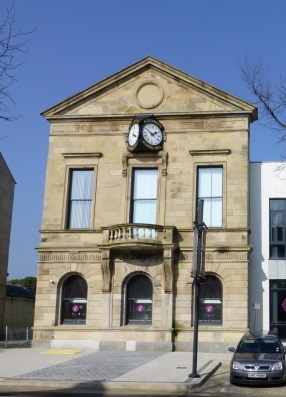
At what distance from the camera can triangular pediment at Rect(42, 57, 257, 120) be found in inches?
1174

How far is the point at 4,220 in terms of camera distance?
129 feet

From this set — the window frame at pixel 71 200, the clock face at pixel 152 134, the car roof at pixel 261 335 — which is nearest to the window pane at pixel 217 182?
the clock face at pixel 152 134

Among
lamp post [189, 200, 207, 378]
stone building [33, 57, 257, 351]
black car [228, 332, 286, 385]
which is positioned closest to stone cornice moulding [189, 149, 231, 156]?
stone building [33, 57, 257, 351]

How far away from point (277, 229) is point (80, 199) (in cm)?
1042

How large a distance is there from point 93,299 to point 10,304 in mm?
13307

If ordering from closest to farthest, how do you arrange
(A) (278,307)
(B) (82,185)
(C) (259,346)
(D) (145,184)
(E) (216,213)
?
(C) (259,346) < (A) (278,307) < (E) (216,213) < (D) (145,184) < (B) (82,185)

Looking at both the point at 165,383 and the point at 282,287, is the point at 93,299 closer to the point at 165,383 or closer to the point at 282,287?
the point at 282,287

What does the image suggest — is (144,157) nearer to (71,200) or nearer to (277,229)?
(71,200)

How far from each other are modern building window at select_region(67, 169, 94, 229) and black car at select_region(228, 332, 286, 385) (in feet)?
43.7

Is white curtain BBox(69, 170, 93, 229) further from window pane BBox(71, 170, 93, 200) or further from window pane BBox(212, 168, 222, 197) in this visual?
window pane BBox(212, 168, 222, 197)

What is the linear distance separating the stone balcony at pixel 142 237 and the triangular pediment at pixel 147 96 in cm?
640

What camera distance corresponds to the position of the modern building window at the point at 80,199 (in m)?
29.9

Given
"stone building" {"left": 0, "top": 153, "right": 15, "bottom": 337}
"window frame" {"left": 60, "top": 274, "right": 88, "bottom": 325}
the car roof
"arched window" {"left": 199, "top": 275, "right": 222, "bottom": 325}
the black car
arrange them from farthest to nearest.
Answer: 1. "stone building" {"left": 0, "top": 153, "right": 15, "bottom": 337}
2. "window frame" {"left": 60, "top": 274, "right": 88, "bottom": 325}
3. "arched window" {"left": 199, "top": 275, "right": 222, "bottom": 325}
4. the car roof
5. the black car

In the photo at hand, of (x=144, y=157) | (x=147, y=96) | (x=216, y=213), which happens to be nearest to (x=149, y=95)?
(x=147, y=96)
